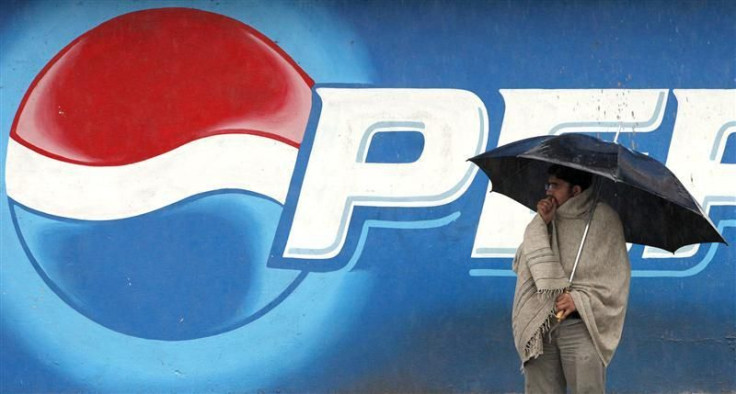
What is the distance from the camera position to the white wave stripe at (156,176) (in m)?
6.33

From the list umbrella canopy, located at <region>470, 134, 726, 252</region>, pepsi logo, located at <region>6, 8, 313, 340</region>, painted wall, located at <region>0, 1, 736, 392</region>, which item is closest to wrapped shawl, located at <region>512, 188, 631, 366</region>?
umbrella canopy, located at <region>470, 134, 726, 252</region>

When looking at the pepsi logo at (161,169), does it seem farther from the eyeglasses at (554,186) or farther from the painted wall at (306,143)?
the eyeglasses at (554,186)

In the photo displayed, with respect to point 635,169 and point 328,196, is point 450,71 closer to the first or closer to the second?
point 328,196

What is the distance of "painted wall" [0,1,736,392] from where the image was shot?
20.8 ft

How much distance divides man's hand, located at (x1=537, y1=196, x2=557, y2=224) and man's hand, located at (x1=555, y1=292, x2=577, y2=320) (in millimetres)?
343

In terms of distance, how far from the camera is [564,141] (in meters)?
4.39

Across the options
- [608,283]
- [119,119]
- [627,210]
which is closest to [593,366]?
[608,283]

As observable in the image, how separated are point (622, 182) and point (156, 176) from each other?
3182 mm

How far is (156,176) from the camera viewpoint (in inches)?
249

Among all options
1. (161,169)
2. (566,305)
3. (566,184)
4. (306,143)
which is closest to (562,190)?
(566,184)

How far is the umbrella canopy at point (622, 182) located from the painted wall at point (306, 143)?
142 cm

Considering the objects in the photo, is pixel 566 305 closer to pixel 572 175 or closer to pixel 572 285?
pixel 572 285

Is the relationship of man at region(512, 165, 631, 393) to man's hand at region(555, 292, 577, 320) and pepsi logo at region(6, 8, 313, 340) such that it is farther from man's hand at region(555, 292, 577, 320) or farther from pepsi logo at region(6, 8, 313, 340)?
→ pepsi logo at region(6, 8, 313, 340)

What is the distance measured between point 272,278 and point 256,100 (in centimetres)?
111
